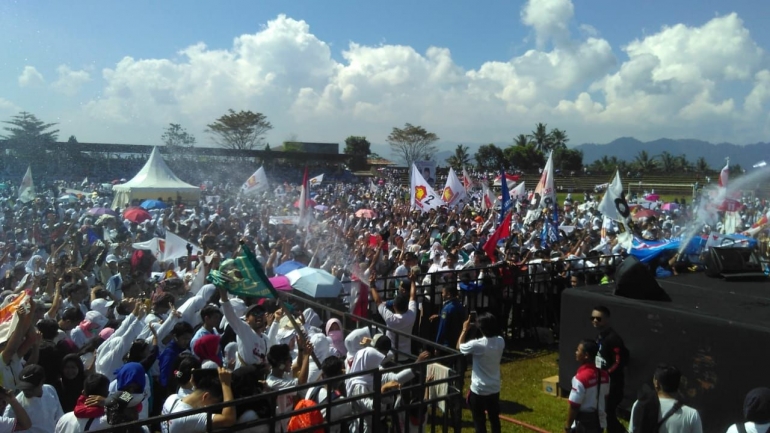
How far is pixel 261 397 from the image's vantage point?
11.8ft

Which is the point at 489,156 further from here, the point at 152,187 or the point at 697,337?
the point at 697,337

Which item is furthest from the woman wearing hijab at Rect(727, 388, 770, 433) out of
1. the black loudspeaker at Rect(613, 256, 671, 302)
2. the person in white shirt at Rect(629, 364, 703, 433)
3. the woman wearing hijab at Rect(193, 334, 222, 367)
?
the woman wearing hijab at Rect(193, 334, 222, 367)

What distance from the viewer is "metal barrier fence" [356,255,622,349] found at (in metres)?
9.64

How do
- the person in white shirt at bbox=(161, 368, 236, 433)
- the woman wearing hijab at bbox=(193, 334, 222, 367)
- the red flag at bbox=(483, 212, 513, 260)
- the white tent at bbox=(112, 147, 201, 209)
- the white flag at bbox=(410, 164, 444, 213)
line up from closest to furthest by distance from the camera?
the person in white shirt at bbox=(161, 368, 236, 433) < the woman wearing hijab at bbox=(193, 334, 222, 367) < the red flag at bbox=(483, 212, 513, 260) < the white flag at bbox=(410, 164, 444, 213) < the white tent at bbox=(112, 147, 201, 209)

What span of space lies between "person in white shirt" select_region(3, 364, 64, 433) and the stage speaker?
28.6ft

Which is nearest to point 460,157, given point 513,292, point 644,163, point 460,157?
point 460,157

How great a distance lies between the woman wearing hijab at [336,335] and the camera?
6293 mm

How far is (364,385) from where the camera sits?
16.4ft

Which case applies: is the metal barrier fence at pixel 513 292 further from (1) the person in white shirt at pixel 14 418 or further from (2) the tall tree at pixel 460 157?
(2) the tall tree at pixel 460 157

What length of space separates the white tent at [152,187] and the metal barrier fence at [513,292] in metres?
15.3

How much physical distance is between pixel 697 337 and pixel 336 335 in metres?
3.88

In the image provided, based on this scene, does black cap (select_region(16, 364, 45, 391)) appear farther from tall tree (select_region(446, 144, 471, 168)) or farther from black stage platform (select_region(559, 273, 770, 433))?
tall tree (select_region(446, 144, 471, 168))

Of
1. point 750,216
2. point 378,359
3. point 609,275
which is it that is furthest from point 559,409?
point 750,216

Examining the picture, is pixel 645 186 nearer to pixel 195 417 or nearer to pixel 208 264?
pixel 208 264
